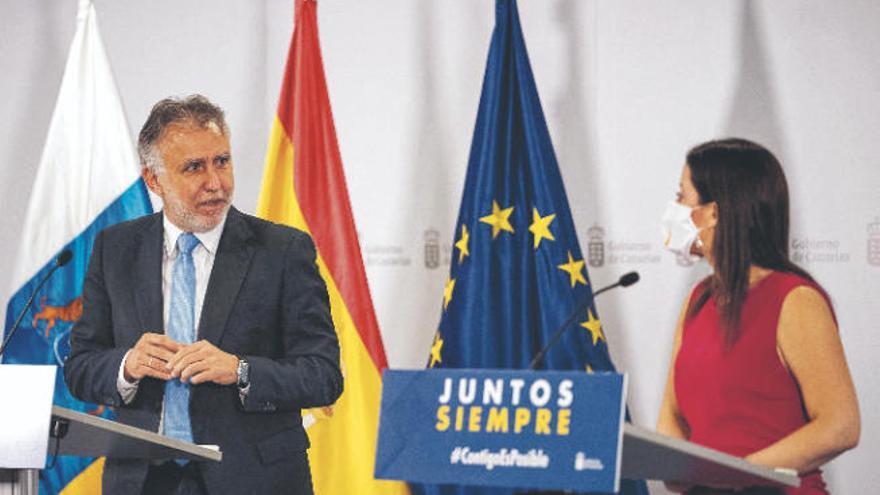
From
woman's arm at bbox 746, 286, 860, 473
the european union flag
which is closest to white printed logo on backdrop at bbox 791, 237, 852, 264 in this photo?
the european union flag

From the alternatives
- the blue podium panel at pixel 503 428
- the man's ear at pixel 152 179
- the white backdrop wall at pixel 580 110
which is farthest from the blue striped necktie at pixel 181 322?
the white backdrop wall at pixel 580 110

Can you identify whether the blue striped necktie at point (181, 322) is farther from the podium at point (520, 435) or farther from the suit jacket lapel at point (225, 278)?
the podium at point (520, 435)

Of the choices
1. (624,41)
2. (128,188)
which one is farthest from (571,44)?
(128,188)

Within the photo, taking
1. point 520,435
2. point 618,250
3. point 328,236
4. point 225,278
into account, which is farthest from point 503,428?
point 618,250

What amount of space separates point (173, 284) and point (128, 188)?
5.95ft

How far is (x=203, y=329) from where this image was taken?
320 cm

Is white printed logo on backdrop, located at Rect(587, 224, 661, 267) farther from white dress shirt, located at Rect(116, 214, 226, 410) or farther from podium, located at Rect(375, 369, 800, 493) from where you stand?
podium, located at Rect(375, 369, 800, 493)

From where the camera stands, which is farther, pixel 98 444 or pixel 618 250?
pixel 618 250

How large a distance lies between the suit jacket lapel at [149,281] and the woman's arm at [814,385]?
1.46 metres

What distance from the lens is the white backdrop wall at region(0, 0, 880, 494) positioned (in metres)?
4.76

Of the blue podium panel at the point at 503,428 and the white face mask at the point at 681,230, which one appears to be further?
the white face mask at the point at 681,230

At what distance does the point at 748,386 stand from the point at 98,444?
141cm

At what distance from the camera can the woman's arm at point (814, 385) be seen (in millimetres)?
2697

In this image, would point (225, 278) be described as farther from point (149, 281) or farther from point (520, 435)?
point (520, 435)
